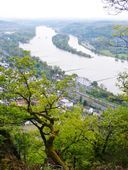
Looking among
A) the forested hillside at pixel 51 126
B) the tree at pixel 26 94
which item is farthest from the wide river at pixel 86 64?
the tree at pixel 26 94

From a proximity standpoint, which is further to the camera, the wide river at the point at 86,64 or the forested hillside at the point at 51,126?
the wide river at the point at 86,64

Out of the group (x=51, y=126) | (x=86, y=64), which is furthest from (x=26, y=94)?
(x=86, y=64)

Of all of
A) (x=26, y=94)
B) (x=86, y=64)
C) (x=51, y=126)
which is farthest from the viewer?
(x=86, y=64)

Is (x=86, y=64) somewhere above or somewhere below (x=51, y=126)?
below

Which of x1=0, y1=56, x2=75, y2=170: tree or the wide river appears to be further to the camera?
the wide river

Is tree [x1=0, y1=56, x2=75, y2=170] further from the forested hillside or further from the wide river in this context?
the wide river

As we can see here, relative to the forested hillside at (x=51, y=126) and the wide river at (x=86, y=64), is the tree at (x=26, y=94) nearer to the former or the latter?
the forested hillside at (x=51, y=126)

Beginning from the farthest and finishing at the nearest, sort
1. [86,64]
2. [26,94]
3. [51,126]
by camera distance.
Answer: [86,64], [51,126], [26,94]

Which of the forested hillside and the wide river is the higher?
the forested hillside

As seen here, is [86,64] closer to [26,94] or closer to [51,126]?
[51,126]

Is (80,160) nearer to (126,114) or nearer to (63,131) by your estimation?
(63,131)

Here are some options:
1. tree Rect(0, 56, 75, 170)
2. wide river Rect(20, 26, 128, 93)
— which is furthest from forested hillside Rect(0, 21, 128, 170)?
wide river Rect(20, 26, 128, 93)
